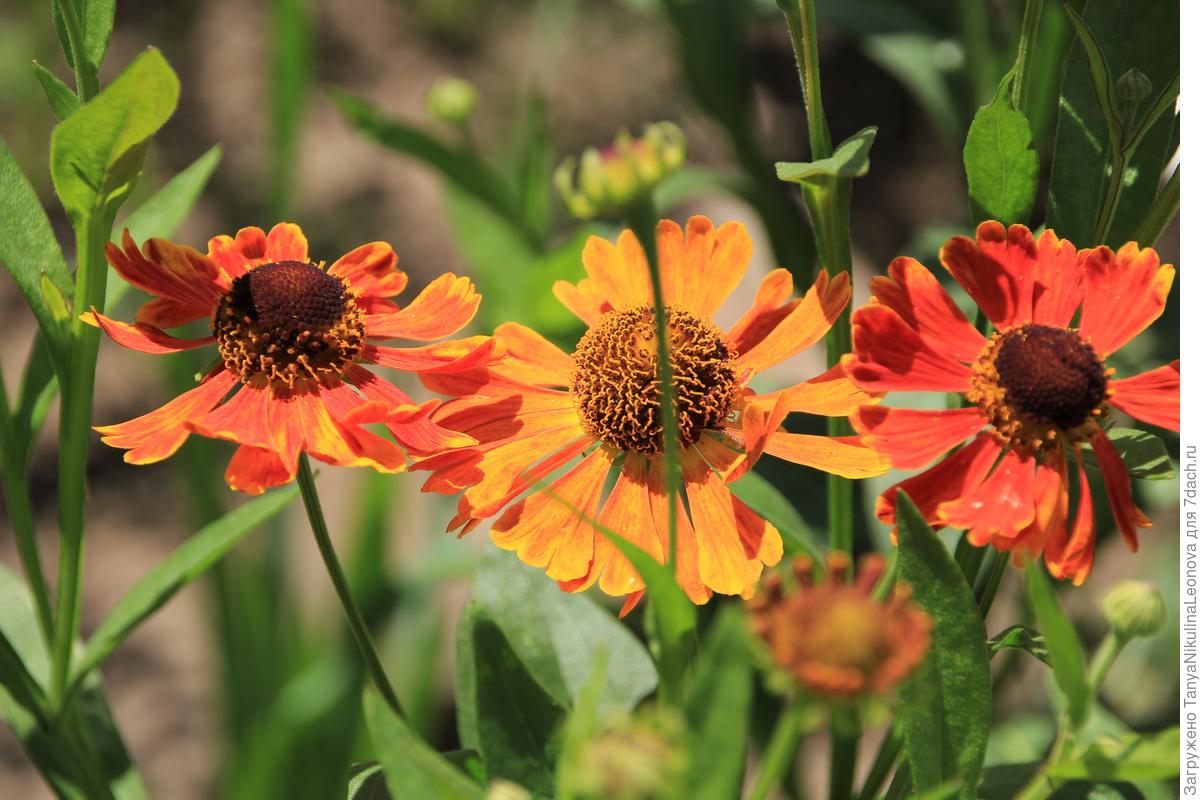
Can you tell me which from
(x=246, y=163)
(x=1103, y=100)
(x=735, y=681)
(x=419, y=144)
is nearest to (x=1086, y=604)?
(x=419, y=144)

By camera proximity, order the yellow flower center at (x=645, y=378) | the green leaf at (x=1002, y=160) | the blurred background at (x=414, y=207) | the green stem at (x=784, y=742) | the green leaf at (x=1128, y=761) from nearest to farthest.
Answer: the green stem at (x=784, y=742), the green leaf at (x=1128, y=761), the green leaf at (x=1002, y=160), the yellow flower center at (x=645, y=378), the blurred background at (x=414, y=207)

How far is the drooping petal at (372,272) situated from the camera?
0.76m

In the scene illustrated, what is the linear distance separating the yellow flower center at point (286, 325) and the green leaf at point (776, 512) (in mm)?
254

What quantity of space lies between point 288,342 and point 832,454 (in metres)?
0.32

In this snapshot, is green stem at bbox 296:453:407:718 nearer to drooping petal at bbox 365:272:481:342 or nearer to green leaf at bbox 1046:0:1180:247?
drooping petal at bbox 365:272:481:342

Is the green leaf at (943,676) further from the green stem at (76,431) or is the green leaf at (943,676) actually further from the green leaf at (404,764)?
the green stem at (76,431)

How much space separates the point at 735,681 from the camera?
1.44 feet

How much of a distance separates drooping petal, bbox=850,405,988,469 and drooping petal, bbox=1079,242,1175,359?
92 millimetres

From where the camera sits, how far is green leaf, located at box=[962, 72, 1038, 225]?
24.7 inches

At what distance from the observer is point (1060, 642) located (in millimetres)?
498

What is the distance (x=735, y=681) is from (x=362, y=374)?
0.39m

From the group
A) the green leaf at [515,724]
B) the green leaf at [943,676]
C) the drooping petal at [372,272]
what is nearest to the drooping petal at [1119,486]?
the green leaf at [943,676]

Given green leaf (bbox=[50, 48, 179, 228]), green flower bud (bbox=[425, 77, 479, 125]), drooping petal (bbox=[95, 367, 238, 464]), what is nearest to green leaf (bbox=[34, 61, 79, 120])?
green leaf (bbox=[50, 48, 179, 228])

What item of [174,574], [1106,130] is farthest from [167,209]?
[1106,130]
